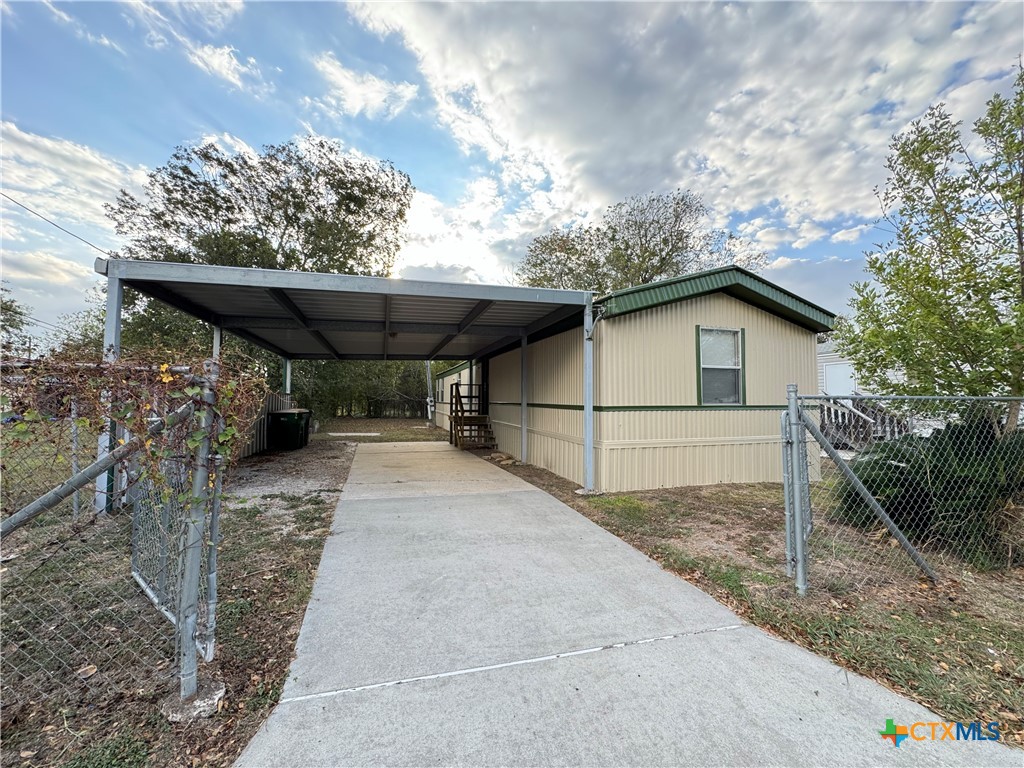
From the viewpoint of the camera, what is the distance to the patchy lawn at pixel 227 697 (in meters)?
1.58

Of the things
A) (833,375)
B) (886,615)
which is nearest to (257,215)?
(886,615)

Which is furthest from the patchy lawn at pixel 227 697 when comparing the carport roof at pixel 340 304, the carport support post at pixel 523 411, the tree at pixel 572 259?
the tree at pixel 572 259

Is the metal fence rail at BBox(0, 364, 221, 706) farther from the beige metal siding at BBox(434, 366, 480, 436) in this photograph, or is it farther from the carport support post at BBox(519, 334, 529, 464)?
the beige metal siding at BBox(434, 366, 480, 436)

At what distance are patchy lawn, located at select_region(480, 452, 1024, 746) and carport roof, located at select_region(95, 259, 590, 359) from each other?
344cm

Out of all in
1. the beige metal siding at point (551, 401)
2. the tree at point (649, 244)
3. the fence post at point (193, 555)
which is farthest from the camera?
the tree at point (649, 244)

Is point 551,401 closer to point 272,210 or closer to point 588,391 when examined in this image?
point 588,391

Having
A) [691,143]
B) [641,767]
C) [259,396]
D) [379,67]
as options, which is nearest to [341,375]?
[379,67]

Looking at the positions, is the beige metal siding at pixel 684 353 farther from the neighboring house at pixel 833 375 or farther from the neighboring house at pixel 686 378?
the neighboring house at pixel 833 375

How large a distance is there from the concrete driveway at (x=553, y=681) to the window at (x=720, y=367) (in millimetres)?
3980

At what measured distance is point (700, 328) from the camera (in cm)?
667

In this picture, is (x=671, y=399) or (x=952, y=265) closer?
(x=952, y=265)

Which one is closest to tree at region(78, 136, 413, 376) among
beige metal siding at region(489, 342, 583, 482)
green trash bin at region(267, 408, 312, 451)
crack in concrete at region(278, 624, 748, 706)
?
green trash bin at region(267, 408, 312, 451)

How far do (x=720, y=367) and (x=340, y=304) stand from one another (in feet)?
20.3

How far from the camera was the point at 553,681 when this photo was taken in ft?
6.71
